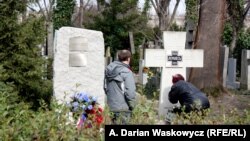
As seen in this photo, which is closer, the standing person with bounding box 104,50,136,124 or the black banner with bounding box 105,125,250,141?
the black banner with bounding box 105,125,250,141

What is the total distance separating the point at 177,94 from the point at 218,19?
5.28 metres

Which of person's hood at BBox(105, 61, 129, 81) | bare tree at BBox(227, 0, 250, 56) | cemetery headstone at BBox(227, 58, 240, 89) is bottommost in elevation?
cemetery headstone at BBox(227, 58, 240, 89)

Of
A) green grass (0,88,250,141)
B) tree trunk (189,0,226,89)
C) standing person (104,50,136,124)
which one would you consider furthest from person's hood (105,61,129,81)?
tree trunk (189,0,226,89)

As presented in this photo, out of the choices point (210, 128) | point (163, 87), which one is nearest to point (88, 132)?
point (210, 128)

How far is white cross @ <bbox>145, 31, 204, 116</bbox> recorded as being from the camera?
30.0ft

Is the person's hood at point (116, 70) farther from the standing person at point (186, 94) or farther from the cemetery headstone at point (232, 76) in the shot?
the cemetery headstone at point (232, 76)

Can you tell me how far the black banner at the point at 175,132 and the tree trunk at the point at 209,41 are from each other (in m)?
9.67

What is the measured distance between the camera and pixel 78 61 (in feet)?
25.3

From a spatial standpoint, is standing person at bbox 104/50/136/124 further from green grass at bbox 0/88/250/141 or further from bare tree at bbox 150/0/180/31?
bare tree at bbox 150/0/180/31

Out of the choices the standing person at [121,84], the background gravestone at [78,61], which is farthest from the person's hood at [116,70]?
the background gravestone at [78,61]

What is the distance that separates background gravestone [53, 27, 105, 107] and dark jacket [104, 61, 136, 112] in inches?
55.4

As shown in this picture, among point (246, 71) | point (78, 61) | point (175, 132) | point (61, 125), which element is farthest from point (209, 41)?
point (175, 132)

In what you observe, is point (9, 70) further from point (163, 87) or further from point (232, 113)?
point (232, 113)

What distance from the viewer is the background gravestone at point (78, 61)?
7668 millimetres
